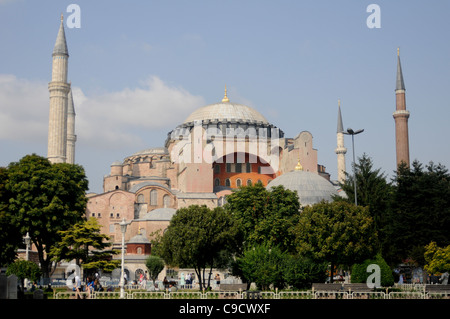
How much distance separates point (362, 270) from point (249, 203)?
7181mm

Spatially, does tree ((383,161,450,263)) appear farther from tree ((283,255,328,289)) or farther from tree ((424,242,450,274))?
tree ((283,255,328,289))

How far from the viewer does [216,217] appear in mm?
26719

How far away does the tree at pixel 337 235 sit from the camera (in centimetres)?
2492

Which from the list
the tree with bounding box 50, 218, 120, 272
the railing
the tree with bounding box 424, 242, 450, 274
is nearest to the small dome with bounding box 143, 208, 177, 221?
the tree with bounding box 50, 218, 120, 272

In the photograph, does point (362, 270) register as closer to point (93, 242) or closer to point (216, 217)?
point (216, 217)

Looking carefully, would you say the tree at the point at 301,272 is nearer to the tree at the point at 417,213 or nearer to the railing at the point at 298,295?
the railing at the point at 298,295

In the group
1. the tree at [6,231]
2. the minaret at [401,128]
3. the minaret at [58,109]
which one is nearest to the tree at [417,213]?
the tree at [6,231]

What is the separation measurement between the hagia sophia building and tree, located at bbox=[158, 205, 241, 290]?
52.7ft

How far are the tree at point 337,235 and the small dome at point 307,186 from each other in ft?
54.8

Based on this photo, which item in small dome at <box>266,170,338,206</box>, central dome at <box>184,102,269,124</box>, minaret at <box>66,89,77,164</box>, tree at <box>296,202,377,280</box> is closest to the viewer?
tree at <box>296,202,377,280</box>

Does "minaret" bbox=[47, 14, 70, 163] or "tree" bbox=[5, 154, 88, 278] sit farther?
"minaret" bbox=[47, 14, 70, 163]

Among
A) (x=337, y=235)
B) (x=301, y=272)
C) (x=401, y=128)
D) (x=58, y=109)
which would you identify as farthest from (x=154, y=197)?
(x=301, y=272)

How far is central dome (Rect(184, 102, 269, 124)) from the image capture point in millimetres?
60469
